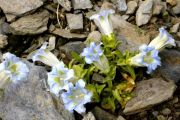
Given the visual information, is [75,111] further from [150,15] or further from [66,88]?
[150,15]

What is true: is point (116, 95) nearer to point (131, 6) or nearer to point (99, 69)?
point (99, 69)

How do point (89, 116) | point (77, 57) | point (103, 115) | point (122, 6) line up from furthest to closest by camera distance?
1. point (122, 6)
2. point (77, 57)
3. point (103, 115)
4. point (89, 116)

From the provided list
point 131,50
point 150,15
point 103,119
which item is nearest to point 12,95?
point 103,119

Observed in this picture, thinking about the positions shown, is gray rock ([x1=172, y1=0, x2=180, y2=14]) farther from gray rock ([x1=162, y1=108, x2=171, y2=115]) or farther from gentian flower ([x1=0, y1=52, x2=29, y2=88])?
gentian flower ([x1=0, y1=52, x2=29, y2=88])

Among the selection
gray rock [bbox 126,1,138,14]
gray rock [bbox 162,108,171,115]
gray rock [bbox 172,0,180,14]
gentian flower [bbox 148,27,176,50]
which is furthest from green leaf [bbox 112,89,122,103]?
gray rock [bbox 172,0,180,14]

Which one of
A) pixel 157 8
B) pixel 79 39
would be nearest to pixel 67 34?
pixel 79 39
